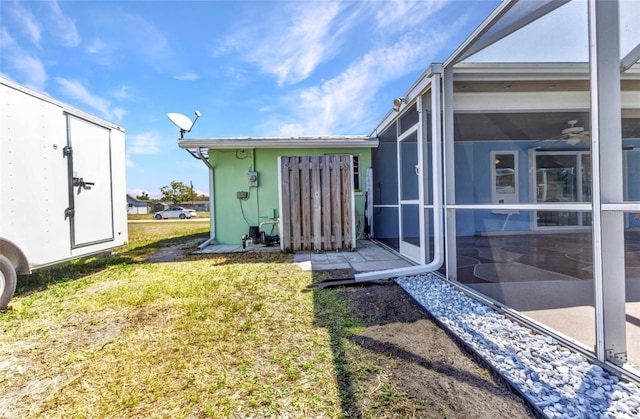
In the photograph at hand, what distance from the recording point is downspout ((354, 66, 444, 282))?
11.3 feet

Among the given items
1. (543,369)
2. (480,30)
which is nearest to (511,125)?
(480,30)

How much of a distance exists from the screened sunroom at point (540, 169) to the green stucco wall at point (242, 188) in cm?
294

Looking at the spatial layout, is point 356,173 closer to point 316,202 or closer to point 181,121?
point 316,202

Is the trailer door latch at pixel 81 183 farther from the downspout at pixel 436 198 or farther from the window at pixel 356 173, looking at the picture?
the window at pixel 356 173

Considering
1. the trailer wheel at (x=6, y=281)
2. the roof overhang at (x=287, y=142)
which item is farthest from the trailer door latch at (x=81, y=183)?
the roof overhang at (x=287, y=142)

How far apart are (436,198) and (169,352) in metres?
3.44

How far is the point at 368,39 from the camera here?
258 inches

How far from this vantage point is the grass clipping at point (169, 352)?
144 centimetres

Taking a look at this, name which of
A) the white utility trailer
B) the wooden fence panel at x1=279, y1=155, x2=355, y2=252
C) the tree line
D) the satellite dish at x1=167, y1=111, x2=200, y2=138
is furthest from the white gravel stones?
the tree line

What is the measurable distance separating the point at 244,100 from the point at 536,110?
404 inches

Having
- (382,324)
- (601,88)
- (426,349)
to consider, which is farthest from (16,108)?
(601,88)

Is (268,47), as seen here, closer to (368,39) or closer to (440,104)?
(368,39)

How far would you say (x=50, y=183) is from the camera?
3414 mm

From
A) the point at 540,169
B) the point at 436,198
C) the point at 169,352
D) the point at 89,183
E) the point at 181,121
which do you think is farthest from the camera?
the point at 181,121
